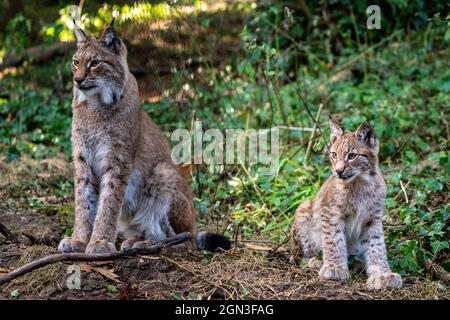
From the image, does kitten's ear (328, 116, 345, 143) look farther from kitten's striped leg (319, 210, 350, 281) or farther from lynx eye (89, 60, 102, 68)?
lynx eye (89, 60, 102, 68)

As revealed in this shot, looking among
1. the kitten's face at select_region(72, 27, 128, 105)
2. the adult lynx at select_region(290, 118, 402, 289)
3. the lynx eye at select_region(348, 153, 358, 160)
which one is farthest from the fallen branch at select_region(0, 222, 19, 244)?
the lynx eye at select_region(348, 153, 358, 160)

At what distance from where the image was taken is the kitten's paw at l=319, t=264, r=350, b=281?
17.3 ft

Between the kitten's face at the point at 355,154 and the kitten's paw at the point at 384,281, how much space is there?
0.77 meters

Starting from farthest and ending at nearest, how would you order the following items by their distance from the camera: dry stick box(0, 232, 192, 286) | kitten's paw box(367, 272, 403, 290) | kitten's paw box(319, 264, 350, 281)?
kitten's paw box(319, 264, 350, 281), kitten's paw box(367, 272, 403, 290), dry stick box(0, 232, 192, 286)

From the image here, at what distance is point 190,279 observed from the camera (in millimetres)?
5176

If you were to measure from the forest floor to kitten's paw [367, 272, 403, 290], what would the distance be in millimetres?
57

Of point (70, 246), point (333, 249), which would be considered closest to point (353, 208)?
point (333, 249)

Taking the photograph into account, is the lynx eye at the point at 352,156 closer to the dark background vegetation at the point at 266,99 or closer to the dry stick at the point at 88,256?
the dark background vegetation at the point at 266,99

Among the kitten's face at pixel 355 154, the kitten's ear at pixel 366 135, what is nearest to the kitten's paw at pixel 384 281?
the kitten's face at pixel 355 154

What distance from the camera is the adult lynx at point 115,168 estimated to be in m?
5.77

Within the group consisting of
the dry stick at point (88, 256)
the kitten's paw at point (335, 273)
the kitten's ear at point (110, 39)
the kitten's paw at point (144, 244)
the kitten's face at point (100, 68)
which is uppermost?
the kitten's ear at point (110, 39)

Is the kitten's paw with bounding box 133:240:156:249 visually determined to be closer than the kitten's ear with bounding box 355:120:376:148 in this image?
No

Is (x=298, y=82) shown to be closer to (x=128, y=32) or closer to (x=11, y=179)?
(x=128, y=32)

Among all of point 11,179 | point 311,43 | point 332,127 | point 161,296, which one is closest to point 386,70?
point 311,43
